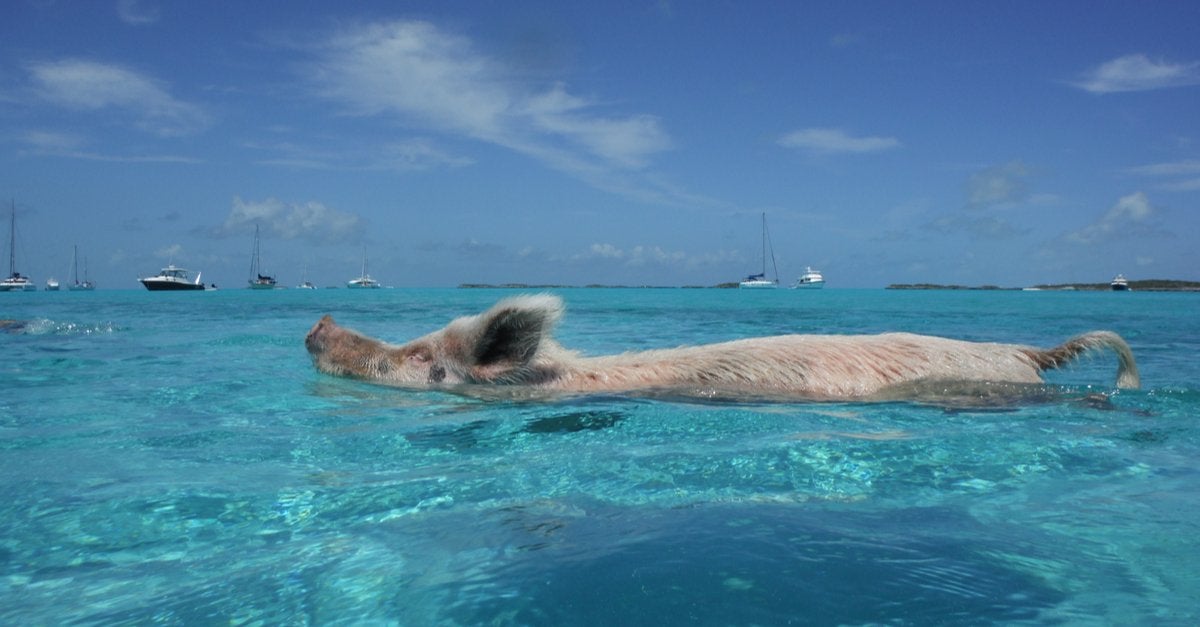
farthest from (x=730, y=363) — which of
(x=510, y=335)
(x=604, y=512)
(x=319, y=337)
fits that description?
(x=319, y=337)

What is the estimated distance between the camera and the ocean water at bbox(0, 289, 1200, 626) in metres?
2.55

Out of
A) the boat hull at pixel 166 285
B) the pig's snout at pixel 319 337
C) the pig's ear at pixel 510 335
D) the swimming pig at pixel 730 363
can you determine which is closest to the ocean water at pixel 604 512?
the swimming pig at pixel 730 363

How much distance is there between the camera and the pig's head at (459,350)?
7.25 meters

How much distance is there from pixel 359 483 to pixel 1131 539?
3660mm

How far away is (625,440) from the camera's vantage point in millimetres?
5469

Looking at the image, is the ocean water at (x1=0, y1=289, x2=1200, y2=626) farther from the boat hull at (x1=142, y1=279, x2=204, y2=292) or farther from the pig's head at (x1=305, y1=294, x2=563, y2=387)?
the boat hull at (x1=142, y1=279, x2=204, y2=292)

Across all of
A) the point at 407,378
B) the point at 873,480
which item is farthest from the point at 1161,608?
the point at 407,378

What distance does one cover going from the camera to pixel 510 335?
7.52 m

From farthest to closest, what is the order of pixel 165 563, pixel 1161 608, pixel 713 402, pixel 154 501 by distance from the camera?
pixel 713 402, pixel 154 501, pixel 165 563, pixel 1161 608

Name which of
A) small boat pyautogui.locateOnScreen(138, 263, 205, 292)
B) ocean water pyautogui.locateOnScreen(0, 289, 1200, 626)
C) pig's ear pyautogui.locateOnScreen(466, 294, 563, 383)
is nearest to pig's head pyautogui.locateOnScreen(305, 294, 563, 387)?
pig's ear pyautogui.locateOnScreen(466, 294, 563, 383)

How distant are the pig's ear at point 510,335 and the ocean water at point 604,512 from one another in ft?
2.27

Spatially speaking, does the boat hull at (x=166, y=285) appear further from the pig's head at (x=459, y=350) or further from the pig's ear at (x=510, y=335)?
the pig's ear at (x=510, y=335)

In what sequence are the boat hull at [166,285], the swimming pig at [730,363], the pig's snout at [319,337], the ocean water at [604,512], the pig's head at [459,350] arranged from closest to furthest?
the ocean water at [604,512]
the swimming pig at [730,363]
the pig's head at [459,350]
the pig's snout at [319,337]
the boat hull at [166,285]

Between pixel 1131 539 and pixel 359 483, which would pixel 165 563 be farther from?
pixel 1131 539
